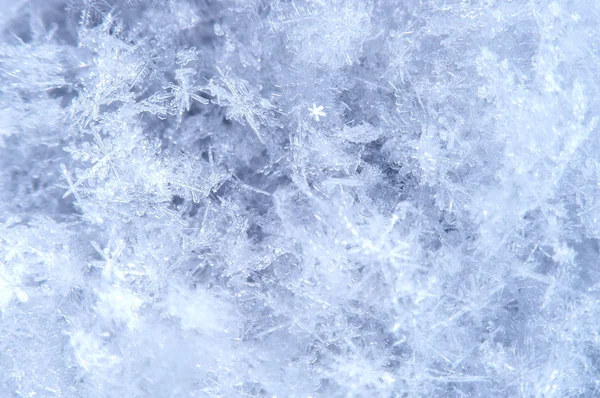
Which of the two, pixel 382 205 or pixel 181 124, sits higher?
pixel 181 124

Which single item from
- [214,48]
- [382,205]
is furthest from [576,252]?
[214,48]

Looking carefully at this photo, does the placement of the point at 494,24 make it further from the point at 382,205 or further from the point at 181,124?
the point at 181,124

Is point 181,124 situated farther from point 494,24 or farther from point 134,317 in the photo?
point 494,24

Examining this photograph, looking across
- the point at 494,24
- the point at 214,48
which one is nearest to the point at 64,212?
the point at 214,48

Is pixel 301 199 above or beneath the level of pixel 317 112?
beneath

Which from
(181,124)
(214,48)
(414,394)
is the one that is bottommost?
(414,394)

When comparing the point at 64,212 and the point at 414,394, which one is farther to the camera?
the point at 64,212
